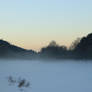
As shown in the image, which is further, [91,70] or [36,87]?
[91,70]

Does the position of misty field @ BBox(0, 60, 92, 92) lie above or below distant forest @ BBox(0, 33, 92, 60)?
below

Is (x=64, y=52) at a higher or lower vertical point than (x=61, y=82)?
higher

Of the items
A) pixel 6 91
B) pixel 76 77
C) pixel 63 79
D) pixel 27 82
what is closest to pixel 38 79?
pixel 27 82

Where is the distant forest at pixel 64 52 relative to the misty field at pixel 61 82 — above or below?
above

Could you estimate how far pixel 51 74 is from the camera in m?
11.9

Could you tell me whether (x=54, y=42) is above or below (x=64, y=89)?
above

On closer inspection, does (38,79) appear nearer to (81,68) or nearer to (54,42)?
(81,68)

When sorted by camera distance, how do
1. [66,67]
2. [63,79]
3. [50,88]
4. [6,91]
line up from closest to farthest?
[6,91], [50,88], [63,79], [66,67]

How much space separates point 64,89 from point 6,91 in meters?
2.50

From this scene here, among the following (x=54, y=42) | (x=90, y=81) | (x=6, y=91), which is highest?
(x=54, y=42)

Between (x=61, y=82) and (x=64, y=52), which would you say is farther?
(x=64, y=52)

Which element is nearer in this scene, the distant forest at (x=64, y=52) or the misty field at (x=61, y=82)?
the misty field at (x=61, y=82)

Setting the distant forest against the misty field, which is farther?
the distant forest

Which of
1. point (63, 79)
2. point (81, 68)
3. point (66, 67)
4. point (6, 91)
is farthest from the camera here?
point (66, 67)
